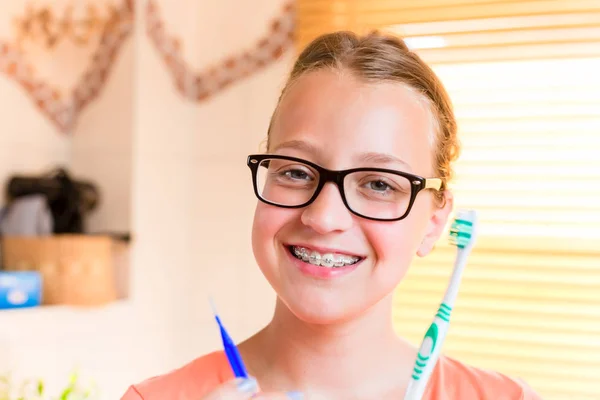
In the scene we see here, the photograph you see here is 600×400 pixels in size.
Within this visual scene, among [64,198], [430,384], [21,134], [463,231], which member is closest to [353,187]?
[463,231]

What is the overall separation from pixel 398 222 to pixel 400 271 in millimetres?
60

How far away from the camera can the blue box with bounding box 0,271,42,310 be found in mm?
1809

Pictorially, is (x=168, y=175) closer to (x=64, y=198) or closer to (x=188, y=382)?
(x=64, y=198)

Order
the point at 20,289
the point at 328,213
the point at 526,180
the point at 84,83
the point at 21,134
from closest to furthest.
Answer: the point at 328,213 < the point at 20,289 < the point at 526,180 < the point at 21,134 < the point at 84,83

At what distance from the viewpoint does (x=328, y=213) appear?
0.75m

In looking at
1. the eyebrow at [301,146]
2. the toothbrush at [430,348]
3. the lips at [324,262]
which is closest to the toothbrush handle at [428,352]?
the toothbrush at [430,348]

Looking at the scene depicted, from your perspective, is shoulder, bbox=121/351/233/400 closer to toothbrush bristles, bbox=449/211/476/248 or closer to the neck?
the neck

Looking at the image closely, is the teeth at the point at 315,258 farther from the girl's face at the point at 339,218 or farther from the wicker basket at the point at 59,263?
the wicker basket at the point at 59,263

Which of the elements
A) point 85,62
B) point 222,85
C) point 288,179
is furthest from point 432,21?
point 288,179

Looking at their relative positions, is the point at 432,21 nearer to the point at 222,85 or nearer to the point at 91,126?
the point at 222,85

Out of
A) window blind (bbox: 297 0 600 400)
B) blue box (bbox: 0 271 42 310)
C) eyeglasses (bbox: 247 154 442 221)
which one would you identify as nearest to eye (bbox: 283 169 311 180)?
eyeglasses (bbox: 247 154 442 221)

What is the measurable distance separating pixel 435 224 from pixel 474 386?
0.20 meters

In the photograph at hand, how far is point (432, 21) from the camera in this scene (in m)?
2.09

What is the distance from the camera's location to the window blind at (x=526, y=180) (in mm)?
1984
